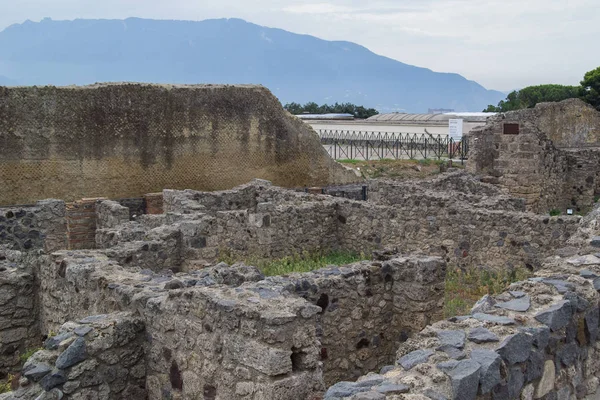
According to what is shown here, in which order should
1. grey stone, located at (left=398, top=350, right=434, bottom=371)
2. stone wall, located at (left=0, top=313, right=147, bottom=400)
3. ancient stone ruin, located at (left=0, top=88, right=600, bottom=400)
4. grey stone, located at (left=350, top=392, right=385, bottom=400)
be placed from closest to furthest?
grey stone, located at (left=350, top=392, right=385, bottom=400) < grey stone, located at (left=398, top=350, right=434, bottom=371) < ancient stone ruin, located at (left=0, top=88, right=600, bottom=400) < stone wall, located at (left=0, top=313, right=147, bottom=400)

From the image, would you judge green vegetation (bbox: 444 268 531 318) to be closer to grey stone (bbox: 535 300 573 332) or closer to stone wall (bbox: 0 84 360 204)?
grey stone (bbox: 535 300 573 332)

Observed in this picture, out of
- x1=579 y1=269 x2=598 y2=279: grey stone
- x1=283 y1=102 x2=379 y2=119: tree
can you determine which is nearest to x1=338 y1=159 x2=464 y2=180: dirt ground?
x1=579 y1=269 x2=598 y2=279: grey stone

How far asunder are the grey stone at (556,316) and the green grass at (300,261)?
694 centimetres

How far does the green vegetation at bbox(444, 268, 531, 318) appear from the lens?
10.7 m

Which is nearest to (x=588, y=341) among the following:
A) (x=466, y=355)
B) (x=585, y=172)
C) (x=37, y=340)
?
(x=466, y=355)

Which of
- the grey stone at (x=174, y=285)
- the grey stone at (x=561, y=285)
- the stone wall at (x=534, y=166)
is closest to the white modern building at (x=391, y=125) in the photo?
the stone wall at (x=534, y=166)

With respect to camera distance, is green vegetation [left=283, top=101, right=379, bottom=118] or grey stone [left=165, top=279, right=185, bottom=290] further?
green vegetation [left=283, top=101, right=379, bottom=118]

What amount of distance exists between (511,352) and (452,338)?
385 mm

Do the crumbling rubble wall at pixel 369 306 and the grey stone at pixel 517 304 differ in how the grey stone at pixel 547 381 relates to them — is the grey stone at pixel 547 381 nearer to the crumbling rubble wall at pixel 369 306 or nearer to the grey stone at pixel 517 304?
the grey stone at pixel 517 304

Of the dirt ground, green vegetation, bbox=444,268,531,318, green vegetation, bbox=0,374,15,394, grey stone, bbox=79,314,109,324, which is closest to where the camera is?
grey stone, bbox=79,314,109,324

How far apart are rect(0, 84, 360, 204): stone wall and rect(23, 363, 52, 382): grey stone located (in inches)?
518

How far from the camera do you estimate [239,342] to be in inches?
193

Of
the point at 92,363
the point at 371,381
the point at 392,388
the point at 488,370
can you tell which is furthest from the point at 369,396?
the point at 92,363

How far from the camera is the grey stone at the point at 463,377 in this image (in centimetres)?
384
